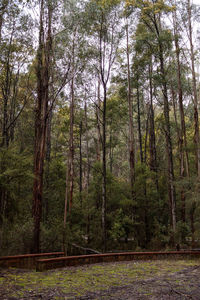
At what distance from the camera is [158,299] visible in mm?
3721

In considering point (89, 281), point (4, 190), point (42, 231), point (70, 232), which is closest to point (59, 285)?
point (89, 281)

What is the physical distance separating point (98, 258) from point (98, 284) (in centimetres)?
292

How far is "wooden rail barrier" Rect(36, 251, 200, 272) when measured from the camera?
6.11 metres

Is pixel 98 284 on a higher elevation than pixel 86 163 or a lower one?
lower

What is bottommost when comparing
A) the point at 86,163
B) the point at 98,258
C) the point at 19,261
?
the point at 98,258

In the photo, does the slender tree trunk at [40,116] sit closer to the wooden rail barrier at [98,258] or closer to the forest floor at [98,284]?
the wooden rail barrier at [98,258]

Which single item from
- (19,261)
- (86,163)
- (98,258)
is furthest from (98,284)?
(86,163)

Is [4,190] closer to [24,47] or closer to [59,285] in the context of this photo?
[59,285]

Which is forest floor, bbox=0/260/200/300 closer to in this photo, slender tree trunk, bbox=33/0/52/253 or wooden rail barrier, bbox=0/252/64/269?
wooden rail barrier, bbox=0/252/64/269

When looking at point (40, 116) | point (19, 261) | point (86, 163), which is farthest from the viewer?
point (86, 163)

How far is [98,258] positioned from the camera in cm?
751

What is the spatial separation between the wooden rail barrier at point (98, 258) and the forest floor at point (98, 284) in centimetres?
25

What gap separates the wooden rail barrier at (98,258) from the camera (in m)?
6.11

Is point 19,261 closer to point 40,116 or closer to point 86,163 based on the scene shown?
point 40,116
